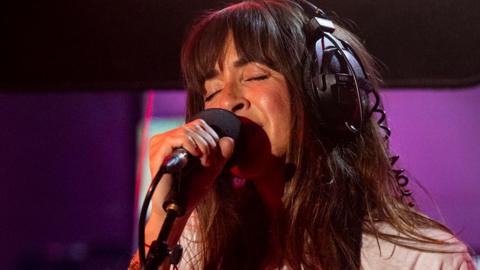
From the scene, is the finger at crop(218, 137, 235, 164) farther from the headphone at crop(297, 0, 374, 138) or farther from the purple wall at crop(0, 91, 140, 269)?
the purple wall at crop(0, 91, 140, 269)

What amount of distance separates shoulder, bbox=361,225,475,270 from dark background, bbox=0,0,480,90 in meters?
0.98

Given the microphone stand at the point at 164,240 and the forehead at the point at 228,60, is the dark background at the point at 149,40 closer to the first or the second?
the forehead at the point at 228,60

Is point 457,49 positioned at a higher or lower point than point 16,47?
higher

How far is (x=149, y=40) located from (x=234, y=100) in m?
1.04

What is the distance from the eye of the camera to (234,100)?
1323 mm

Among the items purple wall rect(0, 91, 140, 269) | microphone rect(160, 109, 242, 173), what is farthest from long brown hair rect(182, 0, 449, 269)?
purple wall rect(0, 91, 140, 269)

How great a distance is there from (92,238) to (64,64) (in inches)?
24.9

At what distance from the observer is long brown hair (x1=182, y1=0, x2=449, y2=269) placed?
4.37ft

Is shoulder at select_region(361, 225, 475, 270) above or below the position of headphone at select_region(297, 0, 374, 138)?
below

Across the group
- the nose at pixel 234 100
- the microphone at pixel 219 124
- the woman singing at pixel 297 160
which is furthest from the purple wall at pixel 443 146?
the microphone at pixel 219 124

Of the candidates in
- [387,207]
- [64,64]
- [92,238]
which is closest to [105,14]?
[64,64]

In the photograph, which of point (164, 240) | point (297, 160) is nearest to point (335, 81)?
point (297, 160)

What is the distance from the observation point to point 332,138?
1404 millimetres

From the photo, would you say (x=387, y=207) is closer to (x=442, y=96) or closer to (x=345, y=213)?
(x=345, y=213)
